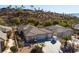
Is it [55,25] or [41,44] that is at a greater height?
[55,25]

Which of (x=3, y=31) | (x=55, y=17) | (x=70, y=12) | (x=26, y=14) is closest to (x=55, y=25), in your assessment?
(x=55, y=17)

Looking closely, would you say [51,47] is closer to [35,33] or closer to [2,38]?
[35,33]

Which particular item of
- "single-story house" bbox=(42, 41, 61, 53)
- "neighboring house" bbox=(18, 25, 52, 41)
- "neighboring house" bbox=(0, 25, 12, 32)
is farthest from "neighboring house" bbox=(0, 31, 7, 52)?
"single-story house" bbox=(42, 41, 61, 53)

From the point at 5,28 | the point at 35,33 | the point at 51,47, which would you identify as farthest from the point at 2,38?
the point at 51,47

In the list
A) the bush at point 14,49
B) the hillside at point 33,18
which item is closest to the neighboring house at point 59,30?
the hillside at point 33,18

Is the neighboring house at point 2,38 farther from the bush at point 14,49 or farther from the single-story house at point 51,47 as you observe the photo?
the single-story house at point 51,47
